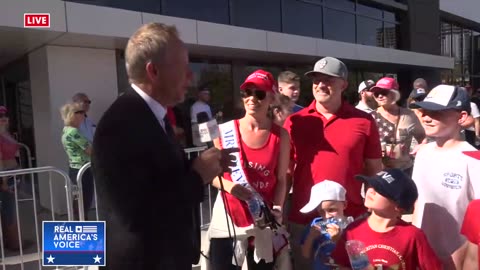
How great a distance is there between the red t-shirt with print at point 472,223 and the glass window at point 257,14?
30.5 feet

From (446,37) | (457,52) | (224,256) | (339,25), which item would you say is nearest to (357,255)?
(224,256)

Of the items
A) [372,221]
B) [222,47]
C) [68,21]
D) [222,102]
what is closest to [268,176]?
[372,221]

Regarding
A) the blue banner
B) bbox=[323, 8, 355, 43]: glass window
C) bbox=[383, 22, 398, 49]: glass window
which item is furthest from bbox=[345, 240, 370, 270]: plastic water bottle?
bbox=[383, 22, 398, 49]: glass window

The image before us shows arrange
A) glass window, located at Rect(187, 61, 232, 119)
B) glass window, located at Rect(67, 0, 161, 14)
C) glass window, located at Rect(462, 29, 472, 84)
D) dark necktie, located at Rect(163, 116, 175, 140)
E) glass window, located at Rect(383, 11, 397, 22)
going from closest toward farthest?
dark necktie, located at Rect(163, 116, 175, 140)
glass window, located at Rect(67, 0, 161, 14)
glass window, located at Rect(187, 61, 232, 119)
glass window, located at Rect(383, 11, 397, 22)
glass window, located at Rect(462, 29, 472, 84)

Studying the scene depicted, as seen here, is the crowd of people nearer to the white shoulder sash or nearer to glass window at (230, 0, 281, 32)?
the white shoulder sash

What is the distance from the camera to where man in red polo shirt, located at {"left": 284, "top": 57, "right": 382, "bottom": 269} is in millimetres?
2854

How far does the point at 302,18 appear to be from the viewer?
13.4 m

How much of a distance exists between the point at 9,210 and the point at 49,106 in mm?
2744

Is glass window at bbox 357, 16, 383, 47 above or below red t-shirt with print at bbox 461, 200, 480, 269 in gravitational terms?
above

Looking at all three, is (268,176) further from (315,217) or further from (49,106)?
(49,106)

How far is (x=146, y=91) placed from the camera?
6.23ft

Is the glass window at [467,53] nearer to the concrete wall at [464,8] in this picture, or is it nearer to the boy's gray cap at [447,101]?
the concrete wall at [464,8]

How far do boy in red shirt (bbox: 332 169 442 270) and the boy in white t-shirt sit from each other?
5.5 inches

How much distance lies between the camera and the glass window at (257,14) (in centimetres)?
1109
